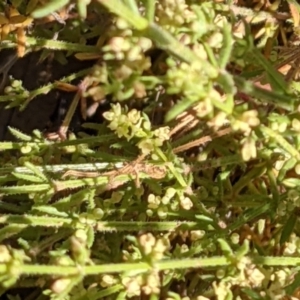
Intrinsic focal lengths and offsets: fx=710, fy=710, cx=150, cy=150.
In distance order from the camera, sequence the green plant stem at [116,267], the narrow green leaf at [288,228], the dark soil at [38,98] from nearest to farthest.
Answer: the green plant stem at [116,267]
the narrow green leaf at [288,228]
the dark soil at [38,98]

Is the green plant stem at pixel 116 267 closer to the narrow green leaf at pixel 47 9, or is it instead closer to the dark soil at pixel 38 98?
the narrow green leaf at pixel 47 9

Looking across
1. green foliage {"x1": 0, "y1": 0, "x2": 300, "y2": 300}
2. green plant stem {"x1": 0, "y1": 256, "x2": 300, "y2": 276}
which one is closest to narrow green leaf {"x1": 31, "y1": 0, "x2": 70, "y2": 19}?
green foliage {"x1": 0, "y1": 0, "x2": 300, "y2": 300}

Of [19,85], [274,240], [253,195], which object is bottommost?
[274,240]

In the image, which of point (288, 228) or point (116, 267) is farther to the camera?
point (288, 228)

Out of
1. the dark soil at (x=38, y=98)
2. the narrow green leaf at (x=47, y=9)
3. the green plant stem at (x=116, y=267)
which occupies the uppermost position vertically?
the narrow green leaf at (x=47, y=9)

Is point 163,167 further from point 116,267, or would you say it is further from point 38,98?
point 38,98

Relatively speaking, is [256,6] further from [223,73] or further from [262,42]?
[223,73]

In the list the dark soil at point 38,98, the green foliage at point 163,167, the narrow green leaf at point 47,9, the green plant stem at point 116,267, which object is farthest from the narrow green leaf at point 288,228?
the dark soil at point 38,98

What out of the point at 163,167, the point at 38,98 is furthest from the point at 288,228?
the point at 38,98

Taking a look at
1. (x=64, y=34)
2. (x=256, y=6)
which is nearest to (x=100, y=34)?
(x=64, y=34)

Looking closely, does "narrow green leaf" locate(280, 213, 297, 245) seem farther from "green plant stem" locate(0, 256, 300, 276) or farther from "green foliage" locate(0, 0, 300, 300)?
"green plant stem" locate(0, 256, 300, 276)

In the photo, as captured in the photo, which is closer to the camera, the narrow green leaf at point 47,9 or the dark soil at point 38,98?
the narrow green leaf at point 47,9
